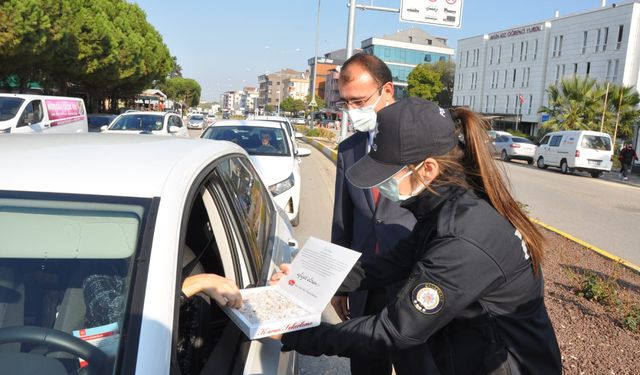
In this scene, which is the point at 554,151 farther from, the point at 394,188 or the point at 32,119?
the point at 394,188

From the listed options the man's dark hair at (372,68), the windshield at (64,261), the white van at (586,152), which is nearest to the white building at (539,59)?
the white van at (586,152)

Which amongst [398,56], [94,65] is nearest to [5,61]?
[94,65]

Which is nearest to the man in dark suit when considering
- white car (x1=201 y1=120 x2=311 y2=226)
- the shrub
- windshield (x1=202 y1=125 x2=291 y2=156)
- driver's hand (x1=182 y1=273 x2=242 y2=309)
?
driver's hand (x1=182 y1=273 x2=242 y2=309)

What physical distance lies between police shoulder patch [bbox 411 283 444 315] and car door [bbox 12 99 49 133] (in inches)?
564

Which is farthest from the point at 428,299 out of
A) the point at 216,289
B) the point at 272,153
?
the point at 272,153

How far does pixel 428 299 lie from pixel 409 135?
48 cm

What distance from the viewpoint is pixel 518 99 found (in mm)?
59812

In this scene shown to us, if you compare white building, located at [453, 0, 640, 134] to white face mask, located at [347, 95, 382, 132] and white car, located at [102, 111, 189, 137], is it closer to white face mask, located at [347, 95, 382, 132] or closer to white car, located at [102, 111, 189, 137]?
white car, located at [102, 111, 189, 137]

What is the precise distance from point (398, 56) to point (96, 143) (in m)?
103

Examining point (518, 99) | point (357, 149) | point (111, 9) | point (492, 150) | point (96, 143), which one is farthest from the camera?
point (518, 99)

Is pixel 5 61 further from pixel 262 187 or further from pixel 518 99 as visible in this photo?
pixel 518 99

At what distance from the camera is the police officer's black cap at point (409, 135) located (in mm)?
1601

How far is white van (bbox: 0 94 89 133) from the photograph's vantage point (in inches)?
531

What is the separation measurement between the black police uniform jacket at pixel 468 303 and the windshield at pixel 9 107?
47.7ft
